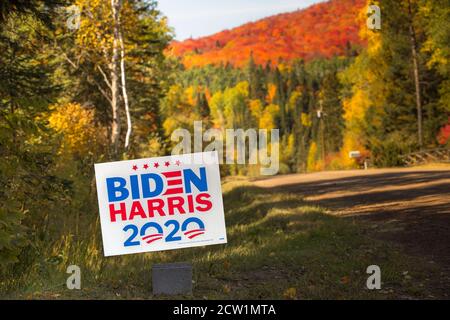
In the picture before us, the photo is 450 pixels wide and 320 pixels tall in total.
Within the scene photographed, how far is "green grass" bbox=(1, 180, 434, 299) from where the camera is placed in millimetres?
6453

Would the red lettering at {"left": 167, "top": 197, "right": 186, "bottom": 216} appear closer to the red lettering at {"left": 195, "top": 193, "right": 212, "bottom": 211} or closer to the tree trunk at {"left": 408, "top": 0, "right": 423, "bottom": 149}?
the red lettering at {"left": 195, "top": 193, "right": 212, "bottom": 211}

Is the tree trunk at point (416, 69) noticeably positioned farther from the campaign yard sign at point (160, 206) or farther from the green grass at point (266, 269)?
the campaign yard sign at point (160, 206)

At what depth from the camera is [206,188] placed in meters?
6.63

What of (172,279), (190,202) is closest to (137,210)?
(190,202)

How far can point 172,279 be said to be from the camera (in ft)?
21.0

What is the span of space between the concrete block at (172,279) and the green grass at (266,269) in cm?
15

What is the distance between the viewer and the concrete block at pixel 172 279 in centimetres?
640

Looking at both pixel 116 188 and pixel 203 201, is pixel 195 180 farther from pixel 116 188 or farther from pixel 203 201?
pixel 116 188

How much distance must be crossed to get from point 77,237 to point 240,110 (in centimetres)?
15595

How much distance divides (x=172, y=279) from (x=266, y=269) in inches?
76.1

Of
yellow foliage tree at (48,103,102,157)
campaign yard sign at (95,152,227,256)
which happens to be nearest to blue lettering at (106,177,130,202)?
campaign yard sign at (95,152,227,256)

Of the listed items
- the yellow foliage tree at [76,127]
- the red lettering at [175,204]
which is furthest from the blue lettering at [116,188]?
the yellow foliage tree at [76,127]
